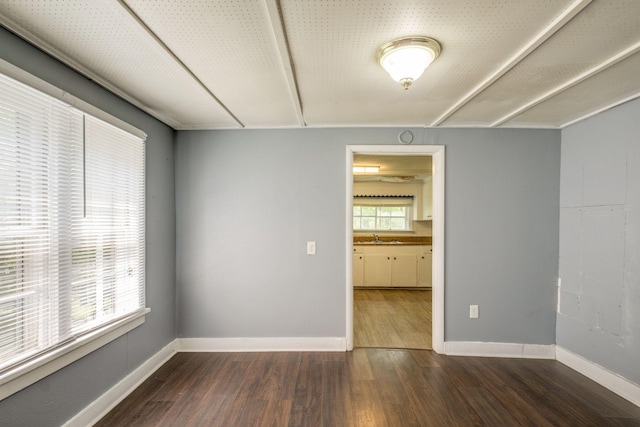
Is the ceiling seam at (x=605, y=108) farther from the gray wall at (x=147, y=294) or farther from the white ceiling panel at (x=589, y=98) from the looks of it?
the gray wall at (x=147, y=294)

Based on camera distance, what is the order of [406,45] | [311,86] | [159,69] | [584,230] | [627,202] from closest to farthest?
[406,45], [159,69], [311,86], [627,202], [584,230]

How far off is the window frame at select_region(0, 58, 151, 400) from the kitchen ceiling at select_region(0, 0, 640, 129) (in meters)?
0.20

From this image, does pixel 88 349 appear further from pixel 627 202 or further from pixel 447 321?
pixel 627 202

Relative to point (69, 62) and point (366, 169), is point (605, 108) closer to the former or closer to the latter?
point (366, 169)

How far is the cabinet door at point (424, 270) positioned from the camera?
568 cm

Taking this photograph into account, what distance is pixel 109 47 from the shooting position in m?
1.60

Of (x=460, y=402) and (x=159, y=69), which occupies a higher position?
(x=159, y=69)

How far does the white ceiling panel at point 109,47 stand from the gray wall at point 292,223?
2.60ft

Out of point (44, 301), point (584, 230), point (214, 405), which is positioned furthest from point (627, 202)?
point (44, 301)

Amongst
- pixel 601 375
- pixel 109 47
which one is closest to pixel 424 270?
pixel 601 375


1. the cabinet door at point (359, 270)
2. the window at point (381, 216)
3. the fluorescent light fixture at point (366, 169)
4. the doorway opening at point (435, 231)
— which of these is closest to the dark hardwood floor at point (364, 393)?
the doorway opening at point (435, 231)

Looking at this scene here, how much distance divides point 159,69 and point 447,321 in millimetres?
3249

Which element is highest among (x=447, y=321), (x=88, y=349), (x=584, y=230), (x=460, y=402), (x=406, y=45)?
(x=406, y=45)

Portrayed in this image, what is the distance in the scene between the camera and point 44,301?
5.33 feet
